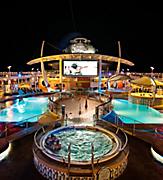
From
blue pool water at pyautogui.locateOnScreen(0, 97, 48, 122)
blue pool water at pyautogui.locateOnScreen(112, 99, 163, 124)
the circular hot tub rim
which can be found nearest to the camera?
the circular hot tub rim

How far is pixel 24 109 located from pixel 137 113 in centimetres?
820

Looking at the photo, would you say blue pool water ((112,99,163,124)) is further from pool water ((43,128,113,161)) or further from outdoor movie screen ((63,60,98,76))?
outdoor movie screen ((63,60,98,76))

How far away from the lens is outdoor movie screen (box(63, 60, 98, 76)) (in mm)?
20297

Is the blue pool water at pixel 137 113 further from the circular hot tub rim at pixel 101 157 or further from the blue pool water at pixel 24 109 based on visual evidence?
the blue pool water at pixel 24 109

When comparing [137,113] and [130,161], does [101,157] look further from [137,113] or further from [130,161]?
[137,113]

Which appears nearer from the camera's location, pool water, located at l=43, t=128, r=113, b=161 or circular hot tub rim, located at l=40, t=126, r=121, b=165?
circular hot tub rim, located at l=40, t=126, r=121, b=165

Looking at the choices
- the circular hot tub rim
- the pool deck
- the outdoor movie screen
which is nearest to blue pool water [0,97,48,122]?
the circular hot tub rim

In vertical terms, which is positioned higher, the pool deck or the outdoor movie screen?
the outdoor movie screen

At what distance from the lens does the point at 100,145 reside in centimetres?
731

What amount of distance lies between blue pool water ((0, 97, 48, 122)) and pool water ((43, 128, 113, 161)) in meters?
3.20

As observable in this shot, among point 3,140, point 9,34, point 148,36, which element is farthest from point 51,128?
point 148,36

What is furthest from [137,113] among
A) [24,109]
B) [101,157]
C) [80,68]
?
[101,157]

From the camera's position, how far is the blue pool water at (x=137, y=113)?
12.4 meters

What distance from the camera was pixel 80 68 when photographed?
2047 centimetres
